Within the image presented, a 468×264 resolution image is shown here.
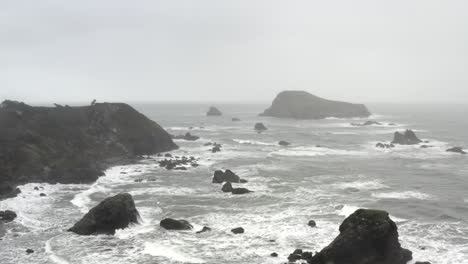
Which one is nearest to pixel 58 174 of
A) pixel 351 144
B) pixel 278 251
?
pixel 278 251

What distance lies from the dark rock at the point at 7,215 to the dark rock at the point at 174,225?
514 inches

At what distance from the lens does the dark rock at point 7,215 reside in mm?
38375

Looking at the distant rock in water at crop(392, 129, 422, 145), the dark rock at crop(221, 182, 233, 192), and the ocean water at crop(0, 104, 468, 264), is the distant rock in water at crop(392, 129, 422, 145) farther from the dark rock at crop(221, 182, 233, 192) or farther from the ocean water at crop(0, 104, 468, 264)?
the dark rock at crop(221, 182, 233, 192)

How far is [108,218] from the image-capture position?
3609cm

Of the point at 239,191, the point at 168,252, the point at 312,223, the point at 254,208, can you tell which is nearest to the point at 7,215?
the point at 168,252

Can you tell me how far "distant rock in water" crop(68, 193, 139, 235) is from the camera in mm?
35438

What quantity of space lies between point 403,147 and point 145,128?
50745mm

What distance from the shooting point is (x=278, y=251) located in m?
31.1

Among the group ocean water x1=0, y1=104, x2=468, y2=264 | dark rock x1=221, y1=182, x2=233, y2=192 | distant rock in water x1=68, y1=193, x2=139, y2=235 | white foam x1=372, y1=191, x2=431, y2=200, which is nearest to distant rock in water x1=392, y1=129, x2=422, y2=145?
ocean water x1=0, y1=104, x2=468, y2=264

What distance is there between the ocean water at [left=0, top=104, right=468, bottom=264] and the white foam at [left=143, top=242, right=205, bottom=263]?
68mm

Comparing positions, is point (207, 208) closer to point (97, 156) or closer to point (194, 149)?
point (97, 156)

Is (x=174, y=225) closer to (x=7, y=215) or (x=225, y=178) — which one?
(x=7, y=215)

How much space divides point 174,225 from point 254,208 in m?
9.23

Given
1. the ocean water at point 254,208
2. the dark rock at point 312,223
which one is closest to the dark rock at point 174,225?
the ocean water at point 254,208
